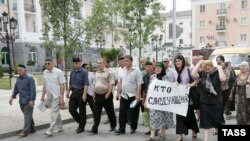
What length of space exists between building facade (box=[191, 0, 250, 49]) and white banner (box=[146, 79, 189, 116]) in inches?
2129

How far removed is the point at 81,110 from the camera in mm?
8164

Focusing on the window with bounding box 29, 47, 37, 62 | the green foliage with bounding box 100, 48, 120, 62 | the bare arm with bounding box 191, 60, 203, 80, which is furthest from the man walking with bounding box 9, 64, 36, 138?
the green foliage with bounding box 100, 48, 120, 62

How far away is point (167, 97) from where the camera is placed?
6945mm

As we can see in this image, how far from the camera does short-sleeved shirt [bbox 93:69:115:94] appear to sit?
305 inches

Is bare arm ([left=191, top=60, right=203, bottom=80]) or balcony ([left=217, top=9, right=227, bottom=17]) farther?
balcony ([left=217, top=9, right=227, bottom=17])

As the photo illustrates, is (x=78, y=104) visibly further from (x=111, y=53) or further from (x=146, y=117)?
(x=111, y=53)

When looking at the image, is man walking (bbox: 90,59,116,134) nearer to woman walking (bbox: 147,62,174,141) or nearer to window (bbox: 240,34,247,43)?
woman walking (bbox: 147,62,174,141)

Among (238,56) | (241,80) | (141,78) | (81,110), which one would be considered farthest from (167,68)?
(238,56)

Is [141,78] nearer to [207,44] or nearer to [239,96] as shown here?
[239,96]

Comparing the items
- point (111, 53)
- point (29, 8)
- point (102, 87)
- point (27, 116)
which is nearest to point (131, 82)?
point (102, 87)

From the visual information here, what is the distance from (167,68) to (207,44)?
180 ft

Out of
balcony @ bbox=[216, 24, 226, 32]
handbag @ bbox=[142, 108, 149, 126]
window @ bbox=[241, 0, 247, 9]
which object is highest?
window @ bbox=[241, 0, 247, 9]

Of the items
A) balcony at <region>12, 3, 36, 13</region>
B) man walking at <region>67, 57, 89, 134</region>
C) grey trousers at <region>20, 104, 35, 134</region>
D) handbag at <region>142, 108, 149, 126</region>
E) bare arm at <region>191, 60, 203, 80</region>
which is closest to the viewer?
bare arm at <region>191, 60, 203, 80</region>

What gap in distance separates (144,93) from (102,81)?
1.09 metres
